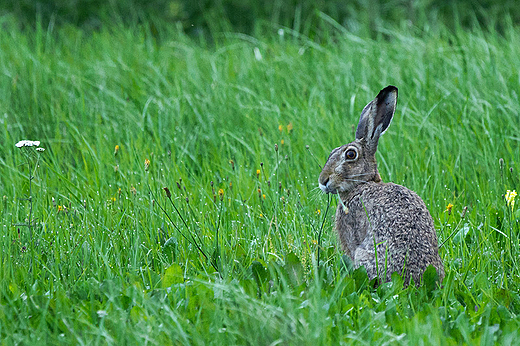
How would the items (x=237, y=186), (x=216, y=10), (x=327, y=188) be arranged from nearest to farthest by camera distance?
(x=327, y=188)
(x=237, y=186)
(x=216, y=10)

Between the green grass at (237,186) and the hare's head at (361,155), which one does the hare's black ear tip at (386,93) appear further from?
the green grass at (237,186)

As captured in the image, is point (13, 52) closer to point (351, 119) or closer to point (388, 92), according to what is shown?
point (351, 119)

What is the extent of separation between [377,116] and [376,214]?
2.59 ft

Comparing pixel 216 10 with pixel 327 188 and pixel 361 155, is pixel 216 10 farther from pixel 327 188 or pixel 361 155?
pixel 327 188

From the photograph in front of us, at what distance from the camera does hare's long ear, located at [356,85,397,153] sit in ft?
13.1

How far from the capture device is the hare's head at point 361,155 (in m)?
3.85

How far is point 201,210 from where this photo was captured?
Result: 3994 millimetres

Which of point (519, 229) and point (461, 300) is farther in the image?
point (519, 229)

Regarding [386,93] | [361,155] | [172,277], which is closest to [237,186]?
[361,155]

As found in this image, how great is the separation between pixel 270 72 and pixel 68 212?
3.25 m

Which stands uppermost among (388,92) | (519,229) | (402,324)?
(388,92)

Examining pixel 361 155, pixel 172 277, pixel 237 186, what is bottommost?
pixel 237 186

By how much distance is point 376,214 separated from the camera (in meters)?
3.46

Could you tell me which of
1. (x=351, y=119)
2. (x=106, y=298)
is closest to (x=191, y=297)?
(x=106, y=298)
